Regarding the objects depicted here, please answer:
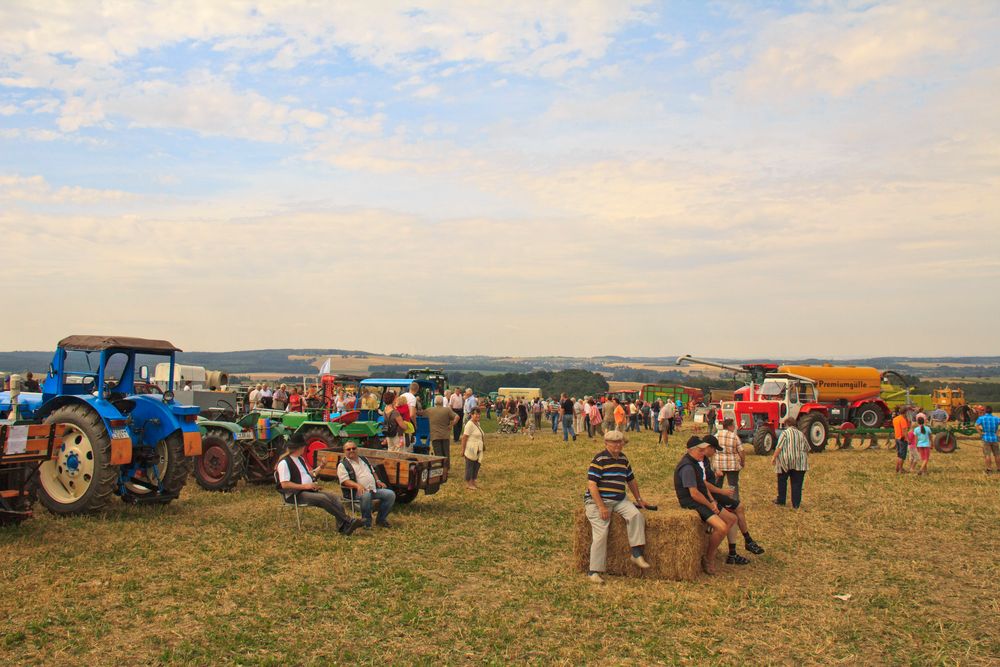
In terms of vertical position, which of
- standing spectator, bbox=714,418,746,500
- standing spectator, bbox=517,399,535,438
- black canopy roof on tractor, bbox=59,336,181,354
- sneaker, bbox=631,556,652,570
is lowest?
standing spectator, bbox=517,399,535,438

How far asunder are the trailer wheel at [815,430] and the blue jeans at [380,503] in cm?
1437

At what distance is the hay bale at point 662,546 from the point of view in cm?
751

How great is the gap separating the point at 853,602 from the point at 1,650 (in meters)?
6.44

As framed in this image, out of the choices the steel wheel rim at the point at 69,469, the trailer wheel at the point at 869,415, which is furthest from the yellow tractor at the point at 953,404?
the steel wheel rim at the point at 69,469

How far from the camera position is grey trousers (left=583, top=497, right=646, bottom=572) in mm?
7527

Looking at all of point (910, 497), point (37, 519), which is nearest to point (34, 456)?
point (37, 519)

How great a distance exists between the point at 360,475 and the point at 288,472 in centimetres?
83

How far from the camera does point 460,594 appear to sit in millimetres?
7031

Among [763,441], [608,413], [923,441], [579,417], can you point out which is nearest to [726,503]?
[923,441]

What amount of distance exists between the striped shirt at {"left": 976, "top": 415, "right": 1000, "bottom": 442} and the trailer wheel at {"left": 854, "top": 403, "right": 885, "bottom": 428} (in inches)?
279

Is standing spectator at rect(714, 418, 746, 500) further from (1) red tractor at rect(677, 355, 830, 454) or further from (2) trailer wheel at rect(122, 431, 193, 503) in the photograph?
(1) red tractor at rect(677, 355, 830, 454)

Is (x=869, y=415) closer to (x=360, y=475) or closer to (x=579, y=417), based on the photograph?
(x=579, y=417)

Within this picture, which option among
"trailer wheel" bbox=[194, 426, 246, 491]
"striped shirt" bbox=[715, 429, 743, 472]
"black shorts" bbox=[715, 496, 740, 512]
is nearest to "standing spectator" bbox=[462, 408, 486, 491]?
"trailer wheel" bbox=[194, 426, 246, 491]

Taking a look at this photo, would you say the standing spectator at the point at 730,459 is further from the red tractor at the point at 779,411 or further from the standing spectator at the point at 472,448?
the red tractor at the point at 779,411
